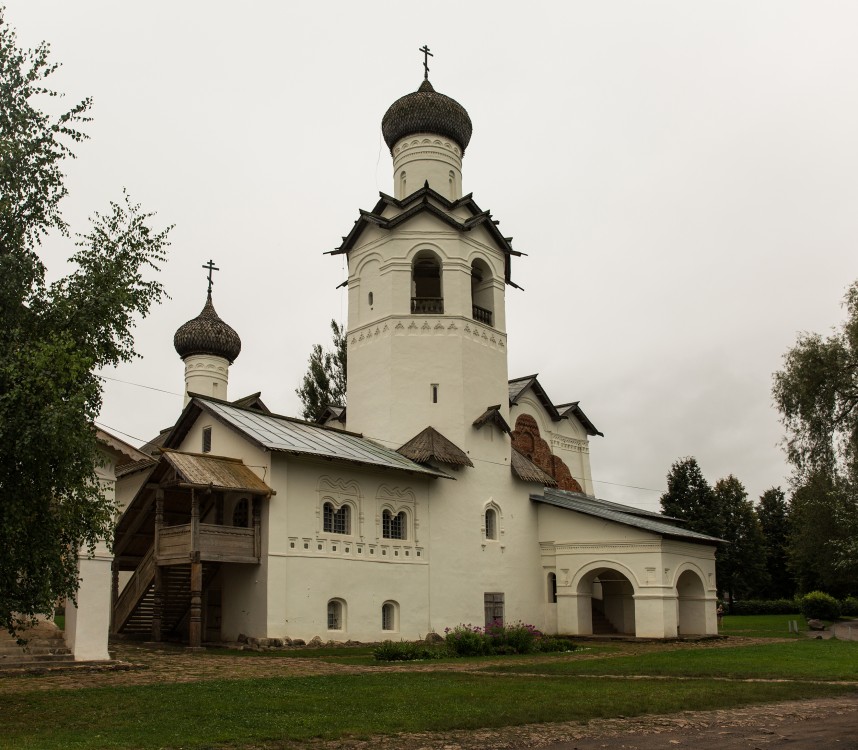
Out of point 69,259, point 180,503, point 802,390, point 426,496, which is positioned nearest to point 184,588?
point 180,503

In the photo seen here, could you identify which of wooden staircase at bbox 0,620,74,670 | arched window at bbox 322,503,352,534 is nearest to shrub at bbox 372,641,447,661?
arched window at bbox 322,503,352,534

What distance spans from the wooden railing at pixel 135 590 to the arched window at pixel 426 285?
1059 centimetres

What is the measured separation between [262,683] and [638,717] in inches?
218

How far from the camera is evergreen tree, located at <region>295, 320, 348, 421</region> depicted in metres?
38.2

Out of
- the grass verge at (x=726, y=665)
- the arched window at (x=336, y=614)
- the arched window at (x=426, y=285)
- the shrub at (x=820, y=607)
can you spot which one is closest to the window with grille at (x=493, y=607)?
the arched window at (x=336, y=614)

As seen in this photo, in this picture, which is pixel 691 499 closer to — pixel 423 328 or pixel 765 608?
pixel 765 608

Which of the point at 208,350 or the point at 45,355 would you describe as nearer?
the point at 45,355

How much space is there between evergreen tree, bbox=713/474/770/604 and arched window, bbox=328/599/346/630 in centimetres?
2886

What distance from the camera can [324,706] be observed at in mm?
10438

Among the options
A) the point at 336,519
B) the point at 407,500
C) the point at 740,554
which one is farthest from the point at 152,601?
the point at 740,554

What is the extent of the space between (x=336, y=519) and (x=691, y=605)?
1217 centimetres

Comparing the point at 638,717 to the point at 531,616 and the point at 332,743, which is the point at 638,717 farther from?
the point at 531,616

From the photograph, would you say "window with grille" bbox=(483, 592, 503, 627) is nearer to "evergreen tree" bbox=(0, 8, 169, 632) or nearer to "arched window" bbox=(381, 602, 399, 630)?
"arched window" bbox=(381, 602, 399, 630)

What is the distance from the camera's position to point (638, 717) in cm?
991
